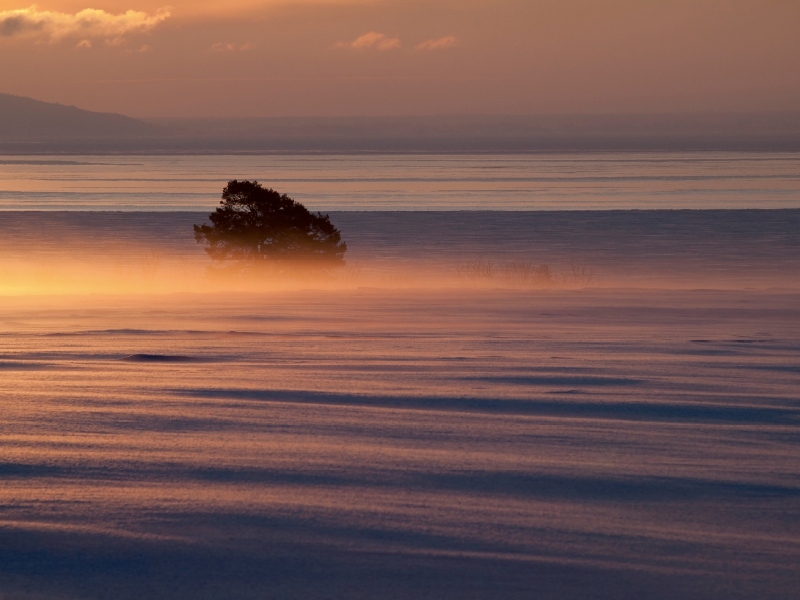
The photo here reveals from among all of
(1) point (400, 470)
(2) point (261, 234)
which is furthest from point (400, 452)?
Result: (2) point (261, 234)

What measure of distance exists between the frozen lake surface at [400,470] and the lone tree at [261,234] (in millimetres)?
13277

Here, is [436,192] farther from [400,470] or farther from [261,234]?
[400,470]

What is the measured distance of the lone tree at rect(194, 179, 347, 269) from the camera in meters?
18.3

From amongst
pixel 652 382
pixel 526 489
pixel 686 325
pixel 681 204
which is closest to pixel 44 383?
pixel 526 489

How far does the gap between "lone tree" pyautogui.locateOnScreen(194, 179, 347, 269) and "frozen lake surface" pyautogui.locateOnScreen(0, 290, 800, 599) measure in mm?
13277

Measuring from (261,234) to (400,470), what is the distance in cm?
1603

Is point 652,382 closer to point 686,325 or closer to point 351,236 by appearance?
point 686,325

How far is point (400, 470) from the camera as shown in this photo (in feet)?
8.59

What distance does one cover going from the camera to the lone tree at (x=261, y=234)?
18.3 meters

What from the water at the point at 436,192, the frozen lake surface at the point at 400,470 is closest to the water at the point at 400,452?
the frozen lake surface at the point at 400,470

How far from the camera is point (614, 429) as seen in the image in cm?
308

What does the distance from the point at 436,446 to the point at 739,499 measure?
0.89m

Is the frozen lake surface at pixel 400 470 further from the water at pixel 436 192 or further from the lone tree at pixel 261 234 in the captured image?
the water at pixel 436 192

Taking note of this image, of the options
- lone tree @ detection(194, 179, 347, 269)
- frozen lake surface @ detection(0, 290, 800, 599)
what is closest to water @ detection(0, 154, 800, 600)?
frozen lake surface @ detection(0, 290, 800, 599)
